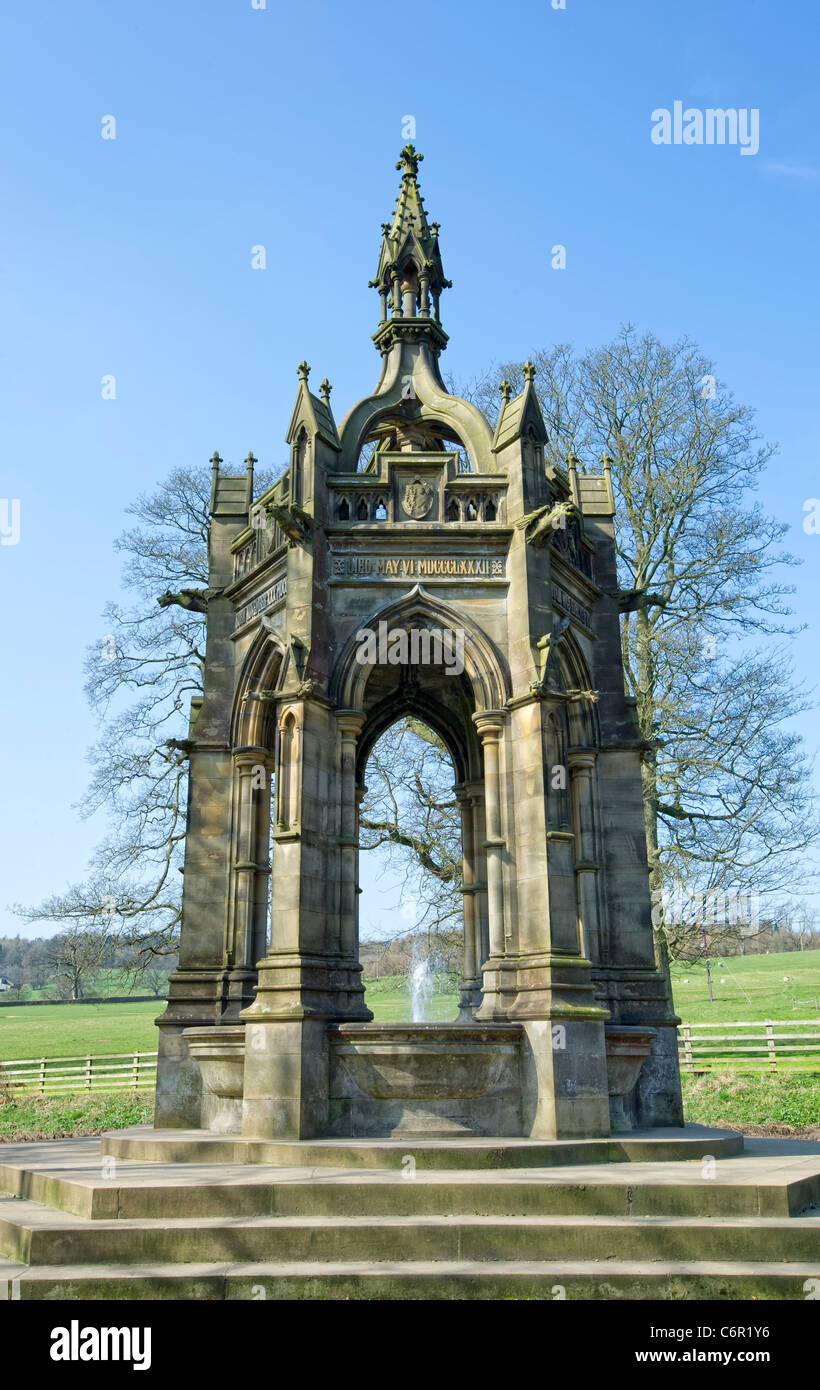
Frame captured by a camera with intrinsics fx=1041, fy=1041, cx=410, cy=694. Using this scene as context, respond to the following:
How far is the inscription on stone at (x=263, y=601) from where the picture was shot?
11953mm

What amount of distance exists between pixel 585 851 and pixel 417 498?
4.54 metres

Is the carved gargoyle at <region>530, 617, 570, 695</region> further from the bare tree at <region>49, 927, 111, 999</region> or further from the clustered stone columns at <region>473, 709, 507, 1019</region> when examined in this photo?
the bare tree at <region>49, 927, 111, 999</region>

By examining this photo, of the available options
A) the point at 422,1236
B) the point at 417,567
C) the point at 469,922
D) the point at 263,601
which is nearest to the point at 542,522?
the point at 417,567

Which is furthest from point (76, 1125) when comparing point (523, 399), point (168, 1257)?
point (523, 399)

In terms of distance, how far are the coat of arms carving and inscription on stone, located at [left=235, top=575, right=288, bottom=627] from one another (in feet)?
5.29

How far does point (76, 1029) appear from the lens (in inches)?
1781

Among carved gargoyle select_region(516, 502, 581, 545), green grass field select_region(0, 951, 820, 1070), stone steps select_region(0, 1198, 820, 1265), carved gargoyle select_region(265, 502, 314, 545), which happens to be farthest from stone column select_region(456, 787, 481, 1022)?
stone steps select_region(0, 1198, 820, 1265)

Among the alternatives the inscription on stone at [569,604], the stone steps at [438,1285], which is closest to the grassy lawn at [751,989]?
the inscription on stone at [569,604]

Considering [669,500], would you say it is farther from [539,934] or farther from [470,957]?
[539,934]

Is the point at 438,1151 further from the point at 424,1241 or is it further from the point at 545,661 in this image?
the point at 545,661

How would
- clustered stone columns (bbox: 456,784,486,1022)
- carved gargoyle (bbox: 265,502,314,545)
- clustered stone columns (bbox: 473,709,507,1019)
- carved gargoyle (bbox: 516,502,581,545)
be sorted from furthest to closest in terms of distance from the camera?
clustered stone columns (bbox: 456,784,486,1022) → carved gargoyle (bbox: 516,502,581,545) → carved gargoyle (bbox: 265,502,314,545) → clustered stone columns (bbox: 473,709,507,1019)

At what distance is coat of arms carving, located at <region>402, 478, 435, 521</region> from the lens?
38.3ft

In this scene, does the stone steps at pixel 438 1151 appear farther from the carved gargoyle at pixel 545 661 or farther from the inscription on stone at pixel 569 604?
the inscription on stone at pixel 569 604
